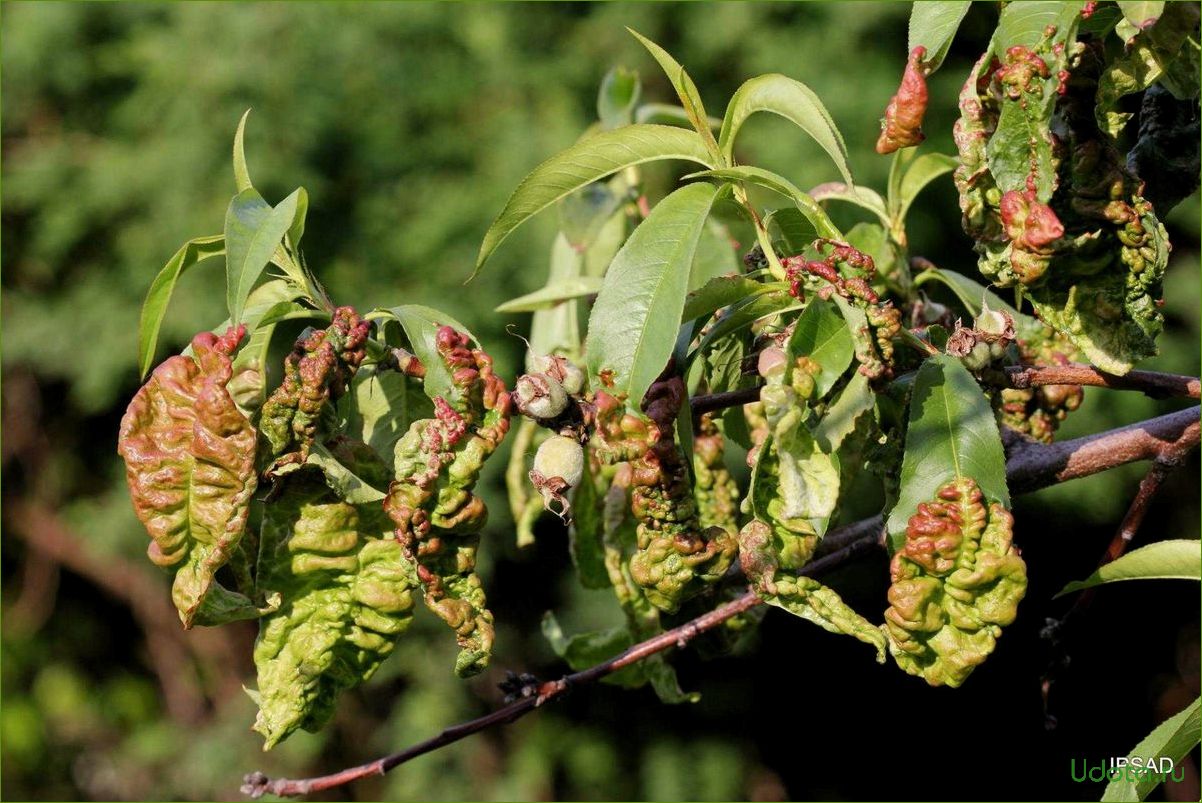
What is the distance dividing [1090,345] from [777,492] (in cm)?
37

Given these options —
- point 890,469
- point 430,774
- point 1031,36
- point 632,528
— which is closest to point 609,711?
point 430,774

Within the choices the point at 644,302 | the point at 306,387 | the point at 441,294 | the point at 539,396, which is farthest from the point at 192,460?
the point at 441,294

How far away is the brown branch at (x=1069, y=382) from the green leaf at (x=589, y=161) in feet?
0.89

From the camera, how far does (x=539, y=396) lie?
A: 4.28 ft

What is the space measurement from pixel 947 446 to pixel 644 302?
0.34 meters

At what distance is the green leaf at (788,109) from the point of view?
1.30 m

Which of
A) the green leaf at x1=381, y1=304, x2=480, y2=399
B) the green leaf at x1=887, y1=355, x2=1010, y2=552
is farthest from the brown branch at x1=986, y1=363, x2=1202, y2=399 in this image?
the green leaf at x1=381, y1=304, x2=480, y2=399

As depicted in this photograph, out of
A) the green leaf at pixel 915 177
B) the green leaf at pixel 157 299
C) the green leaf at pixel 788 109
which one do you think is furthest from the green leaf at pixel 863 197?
the green leaf at pixel 157 299

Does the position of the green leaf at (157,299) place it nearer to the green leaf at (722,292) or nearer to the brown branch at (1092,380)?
the green leaf at (722,292)

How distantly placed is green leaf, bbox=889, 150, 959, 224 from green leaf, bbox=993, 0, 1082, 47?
0.60m

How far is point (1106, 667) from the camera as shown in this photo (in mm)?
5223

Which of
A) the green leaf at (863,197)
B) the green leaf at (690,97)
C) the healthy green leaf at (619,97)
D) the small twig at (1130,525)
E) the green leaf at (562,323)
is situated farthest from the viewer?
the healthy green leaf at (619,97)

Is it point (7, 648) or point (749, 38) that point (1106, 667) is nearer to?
point (749, 38)

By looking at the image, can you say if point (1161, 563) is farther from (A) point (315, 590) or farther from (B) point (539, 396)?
(A) point (315, 590)
